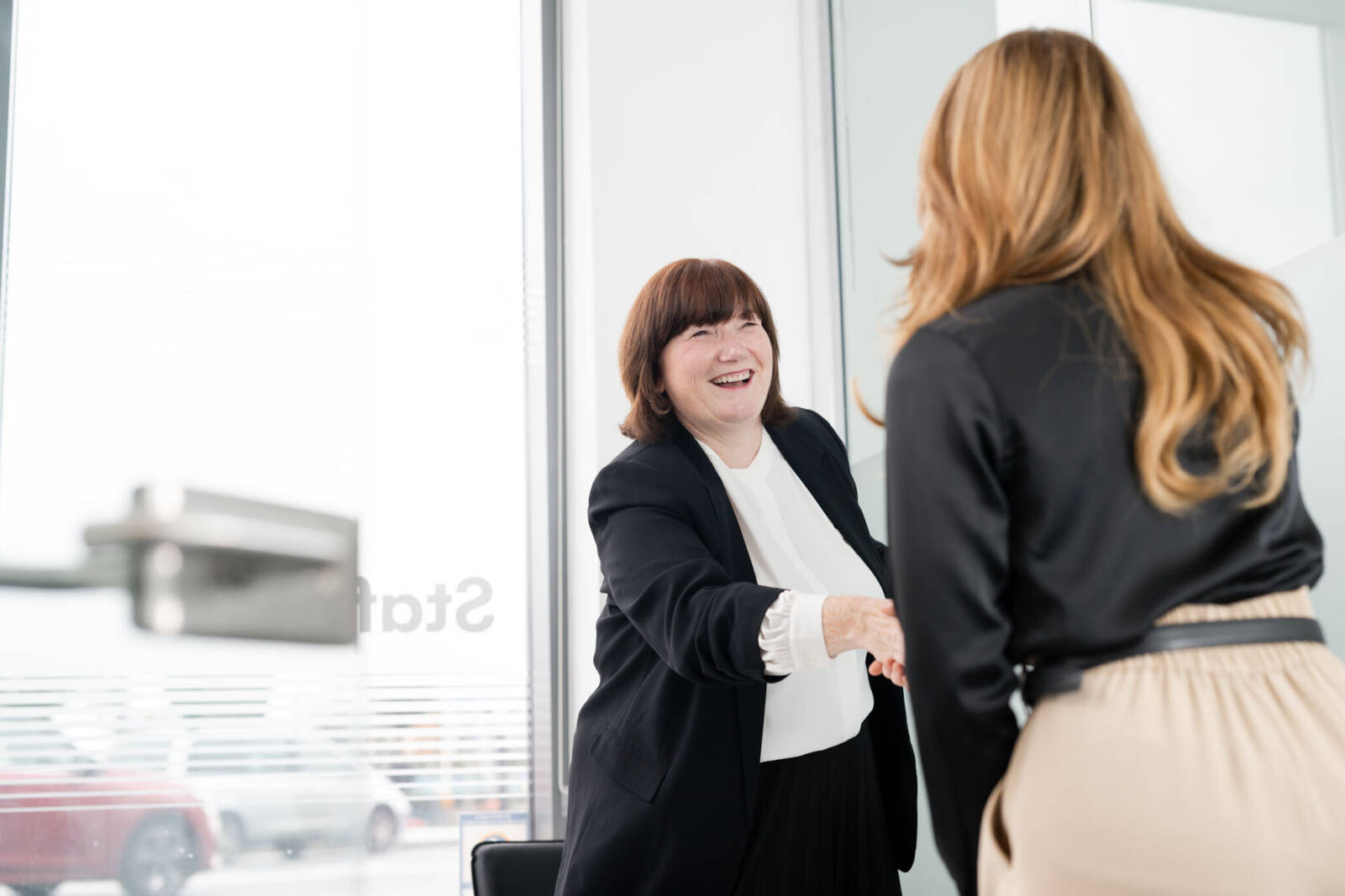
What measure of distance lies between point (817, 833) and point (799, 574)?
1.21ft

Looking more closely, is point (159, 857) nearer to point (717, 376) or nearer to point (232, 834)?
point (232, 834)

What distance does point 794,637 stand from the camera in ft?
3.94

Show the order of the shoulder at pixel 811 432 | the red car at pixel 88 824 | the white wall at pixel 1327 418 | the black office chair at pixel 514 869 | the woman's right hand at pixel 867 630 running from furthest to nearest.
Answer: the red car at pixel 88 824
the black office chair at pixel 514 869
the shoulder at pixel 811 432
the white wall at pixel 1327 418
the woman's right hand at pixel 867 630

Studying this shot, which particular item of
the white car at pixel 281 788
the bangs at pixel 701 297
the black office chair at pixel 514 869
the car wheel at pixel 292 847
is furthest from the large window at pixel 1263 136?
the car wheel at pixel 292 847

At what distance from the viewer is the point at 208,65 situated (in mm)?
2996

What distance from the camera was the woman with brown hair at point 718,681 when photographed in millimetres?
1438

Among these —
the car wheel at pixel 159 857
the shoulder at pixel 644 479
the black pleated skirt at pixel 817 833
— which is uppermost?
the shoulder at pixel 644 479

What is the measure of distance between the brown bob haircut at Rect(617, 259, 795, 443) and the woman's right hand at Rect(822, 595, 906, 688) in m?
0.58

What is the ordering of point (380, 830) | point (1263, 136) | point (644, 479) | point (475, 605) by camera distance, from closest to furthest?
point (1263, 136), point (644, 479), point (380, 830), point (475, 605)

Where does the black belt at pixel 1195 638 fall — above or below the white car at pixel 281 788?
above

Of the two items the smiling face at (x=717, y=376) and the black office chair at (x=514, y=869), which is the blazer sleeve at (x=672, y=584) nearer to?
the smiling face at (x=717, y=376)

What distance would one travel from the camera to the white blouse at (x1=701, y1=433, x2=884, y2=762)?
1.52 metres

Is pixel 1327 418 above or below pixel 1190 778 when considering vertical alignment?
above

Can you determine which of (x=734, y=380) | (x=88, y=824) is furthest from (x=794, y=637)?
(x=88, y=824)
